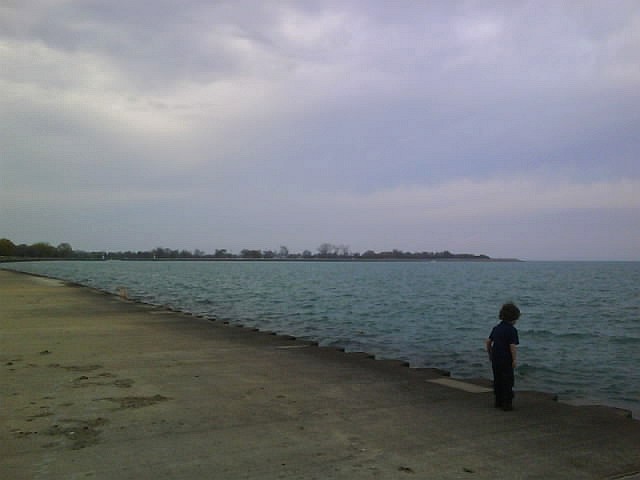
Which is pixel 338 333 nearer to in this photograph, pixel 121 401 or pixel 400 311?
pixel 400 311

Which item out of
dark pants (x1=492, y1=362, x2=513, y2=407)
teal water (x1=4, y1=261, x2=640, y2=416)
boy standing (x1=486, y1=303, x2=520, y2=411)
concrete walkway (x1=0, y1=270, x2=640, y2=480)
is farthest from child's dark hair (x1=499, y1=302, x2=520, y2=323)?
teal water (x1=4, y1=261, x2=640, y2=416)

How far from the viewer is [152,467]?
18.3 ft

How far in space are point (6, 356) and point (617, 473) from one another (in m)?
11.8

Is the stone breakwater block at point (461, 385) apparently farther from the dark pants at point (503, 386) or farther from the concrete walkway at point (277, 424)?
the dark pants at point (503, 386)

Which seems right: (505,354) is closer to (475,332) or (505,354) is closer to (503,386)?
(503,386)

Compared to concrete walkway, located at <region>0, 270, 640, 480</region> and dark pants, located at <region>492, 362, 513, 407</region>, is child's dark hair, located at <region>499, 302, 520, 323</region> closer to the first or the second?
dark pants, located at <region>492, 362, 513, 407</region>

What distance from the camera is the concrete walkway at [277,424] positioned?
5.66 m

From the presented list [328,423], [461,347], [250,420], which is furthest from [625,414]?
[461,347]

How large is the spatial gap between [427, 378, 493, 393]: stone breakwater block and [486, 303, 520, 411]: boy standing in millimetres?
1285

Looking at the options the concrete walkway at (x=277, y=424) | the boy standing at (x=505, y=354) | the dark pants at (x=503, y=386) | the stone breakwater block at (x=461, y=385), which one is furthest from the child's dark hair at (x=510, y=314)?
the stone breakwater block at (x=461, y=385)

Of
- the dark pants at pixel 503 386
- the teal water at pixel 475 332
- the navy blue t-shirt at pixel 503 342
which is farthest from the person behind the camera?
the teal water at pixel 475 332

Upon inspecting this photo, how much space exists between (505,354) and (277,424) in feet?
10.7

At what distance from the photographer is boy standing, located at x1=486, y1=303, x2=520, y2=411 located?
8016 millimetres

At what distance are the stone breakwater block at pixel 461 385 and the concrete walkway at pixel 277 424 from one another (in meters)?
0.04
